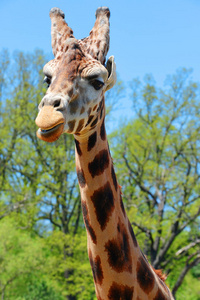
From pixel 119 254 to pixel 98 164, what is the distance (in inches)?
25.6

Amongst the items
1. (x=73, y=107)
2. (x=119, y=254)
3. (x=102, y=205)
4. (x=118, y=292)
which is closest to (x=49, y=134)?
(x=73, y=107)

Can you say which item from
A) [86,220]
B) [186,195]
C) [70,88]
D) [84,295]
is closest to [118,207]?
[86,220]

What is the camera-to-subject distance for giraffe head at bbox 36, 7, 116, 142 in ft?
7.10

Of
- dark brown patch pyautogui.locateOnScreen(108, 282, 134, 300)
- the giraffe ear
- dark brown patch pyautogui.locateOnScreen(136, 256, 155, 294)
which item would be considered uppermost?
the giraffe ear

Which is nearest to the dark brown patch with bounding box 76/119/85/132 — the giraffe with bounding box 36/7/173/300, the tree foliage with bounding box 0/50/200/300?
the giraffe with bounding box 36/7/173/300

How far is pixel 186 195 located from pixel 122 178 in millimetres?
4072

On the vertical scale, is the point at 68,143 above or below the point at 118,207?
above

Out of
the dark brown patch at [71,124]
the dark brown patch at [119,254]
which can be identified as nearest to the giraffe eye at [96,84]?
the dark brown patch at [71,124]

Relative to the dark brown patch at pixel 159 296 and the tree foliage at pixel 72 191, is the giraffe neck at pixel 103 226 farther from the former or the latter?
the tree foliage at pixel 72 191

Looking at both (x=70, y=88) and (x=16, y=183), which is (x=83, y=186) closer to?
(x=70, y=88)

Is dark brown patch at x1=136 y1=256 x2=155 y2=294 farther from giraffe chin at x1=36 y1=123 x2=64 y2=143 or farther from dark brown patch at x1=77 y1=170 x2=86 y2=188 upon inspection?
giraffe chin at x1=36 y1=123 x2=64 y2=143

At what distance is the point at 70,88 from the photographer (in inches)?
92.4

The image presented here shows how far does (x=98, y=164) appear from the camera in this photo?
2715 millimetres

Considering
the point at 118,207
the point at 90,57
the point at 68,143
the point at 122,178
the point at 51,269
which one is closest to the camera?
the point at 90,57
